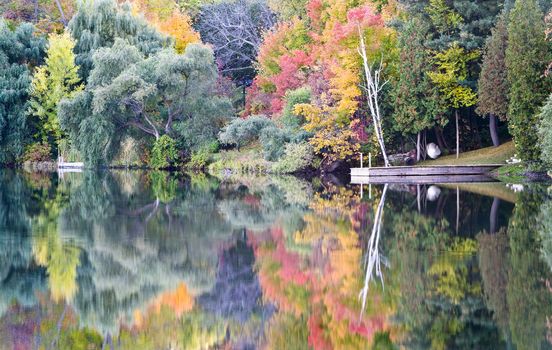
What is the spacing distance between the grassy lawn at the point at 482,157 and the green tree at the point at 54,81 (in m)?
20.9

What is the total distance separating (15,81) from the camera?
1900 inches

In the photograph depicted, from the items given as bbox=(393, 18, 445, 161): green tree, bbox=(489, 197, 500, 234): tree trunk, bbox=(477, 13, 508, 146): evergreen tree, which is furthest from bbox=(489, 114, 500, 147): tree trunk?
bbox=(489, 197, 500, 234): tree trunk

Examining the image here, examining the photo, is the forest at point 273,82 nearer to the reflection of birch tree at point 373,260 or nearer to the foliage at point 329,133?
the foliage at point 329,133

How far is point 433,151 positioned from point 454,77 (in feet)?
12.4

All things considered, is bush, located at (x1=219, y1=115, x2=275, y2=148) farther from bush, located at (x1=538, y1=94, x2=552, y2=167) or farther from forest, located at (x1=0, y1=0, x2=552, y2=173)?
bush, located at (x1=538, y1=94, x2=552, y2=167)

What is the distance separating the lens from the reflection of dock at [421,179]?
31656 millimetres

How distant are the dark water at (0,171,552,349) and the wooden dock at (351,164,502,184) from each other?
11.0 metres

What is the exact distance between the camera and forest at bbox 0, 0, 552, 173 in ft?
112

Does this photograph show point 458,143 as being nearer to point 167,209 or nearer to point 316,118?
point 316,118

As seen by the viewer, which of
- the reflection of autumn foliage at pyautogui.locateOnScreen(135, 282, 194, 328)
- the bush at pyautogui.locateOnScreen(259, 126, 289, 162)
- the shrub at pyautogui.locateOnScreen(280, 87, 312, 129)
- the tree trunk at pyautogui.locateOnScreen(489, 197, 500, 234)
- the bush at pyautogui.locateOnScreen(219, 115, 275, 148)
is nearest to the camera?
the reflection of autumn foliage at pyautogui.locateOnScreen(135, 282, 194, 328)

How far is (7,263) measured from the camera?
1293cm

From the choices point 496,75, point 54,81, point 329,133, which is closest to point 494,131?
point 496,75

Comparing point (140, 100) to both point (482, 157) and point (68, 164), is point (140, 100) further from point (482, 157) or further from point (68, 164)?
point (482, 157)

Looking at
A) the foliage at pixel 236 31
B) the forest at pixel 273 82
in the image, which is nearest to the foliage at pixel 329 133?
the forest at pixel 273 82
